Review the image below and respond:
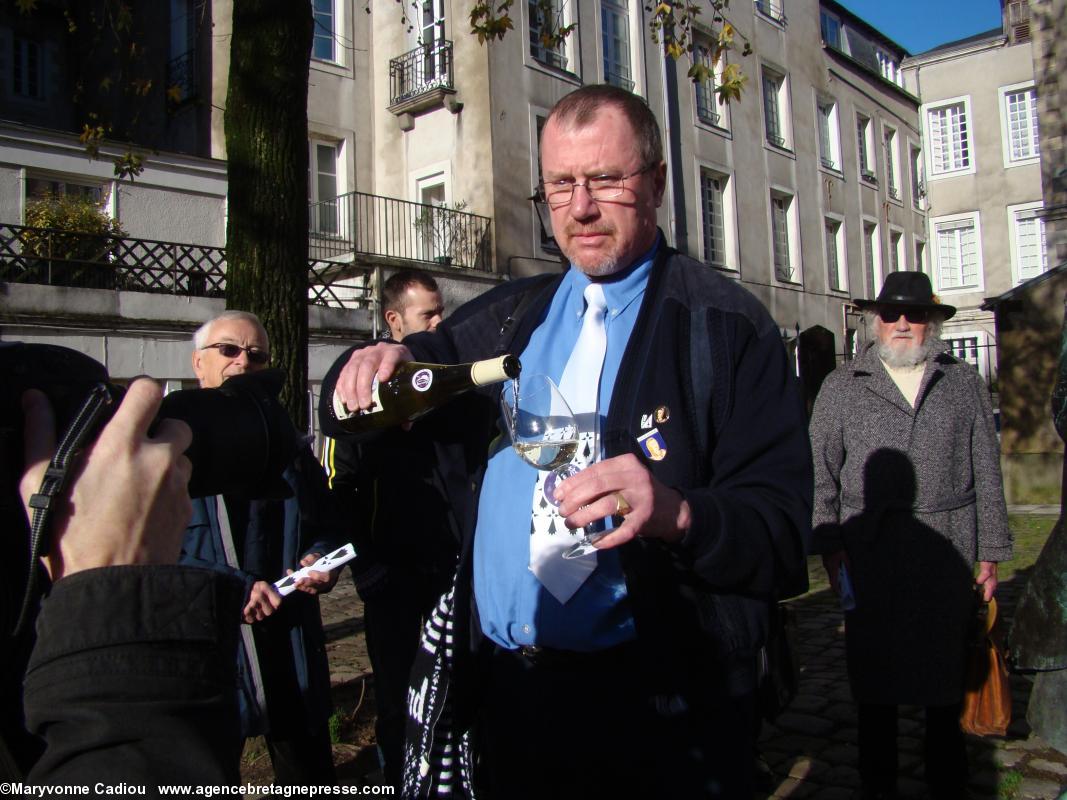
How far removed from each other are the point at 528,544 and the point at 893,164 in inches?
1326

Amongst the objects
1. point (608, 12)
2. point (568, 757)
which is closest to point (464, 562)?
point (568, 757)

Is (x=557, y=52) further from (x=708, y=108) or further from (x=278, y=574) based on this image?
(x=278, y=574)

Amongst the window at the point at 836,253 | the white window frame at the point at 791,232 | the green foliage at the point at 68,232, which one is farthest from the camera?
the window at the point at 836,253

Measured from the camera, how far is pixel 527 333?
244cm

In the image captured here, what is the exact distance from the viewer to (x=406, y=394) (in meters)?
2.29

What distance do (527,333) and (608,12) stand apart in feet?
67.8

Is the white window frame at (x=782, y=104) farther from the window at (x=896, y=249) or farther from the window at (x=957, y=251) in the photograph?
the window at (x=957, y=251)

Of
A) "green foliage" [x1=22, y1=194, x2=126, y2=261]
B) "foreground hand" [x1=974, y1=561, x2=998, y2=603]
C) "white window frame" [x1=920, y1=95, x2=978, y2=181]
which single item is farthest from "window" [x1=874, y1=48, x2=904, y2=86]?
"foreground hand" [x1=974, y1=561, x2=998, y2=603]

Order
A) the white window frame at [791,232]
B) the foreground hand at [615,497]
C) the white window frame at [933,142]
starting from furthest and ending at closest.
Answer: the white window frame at [933,142] → the white window frame at [791,232] → the foreground hand at [615,497]

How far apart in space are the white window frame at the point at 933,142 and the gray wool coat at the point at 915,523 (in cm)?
3201

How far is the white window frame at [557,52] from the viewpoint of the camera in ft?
62.6

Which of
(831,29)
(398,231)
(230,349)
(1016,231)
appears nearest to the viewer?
(230,349)

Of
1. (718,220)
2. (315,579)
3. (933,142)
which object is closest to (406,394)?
(315,579)

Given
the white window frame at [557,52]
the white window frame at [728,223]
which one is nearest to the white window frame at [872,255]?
the white window frame at [728,223]
